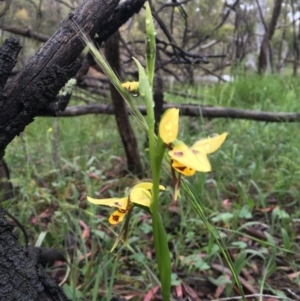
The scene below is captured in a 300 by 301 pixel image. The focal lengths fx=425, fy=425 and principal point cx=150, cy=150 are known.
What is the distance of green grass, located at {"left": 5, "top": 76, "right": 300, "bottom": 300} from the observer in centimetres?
147

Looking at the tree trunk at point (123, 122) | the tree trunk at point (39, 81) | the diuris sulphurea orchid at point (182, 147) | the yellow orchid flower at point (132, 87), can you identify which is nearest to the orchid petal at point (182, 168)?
the diuris sulphurea orchid at point (182, 147)

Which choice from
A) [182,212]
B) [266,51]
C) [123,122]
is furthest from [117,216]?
[266,51]

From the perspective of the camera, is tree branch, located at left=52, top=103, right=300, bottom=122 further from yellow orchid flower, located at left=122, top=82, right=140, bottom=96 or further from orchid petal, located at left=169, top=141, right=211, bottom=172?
orchid petal, located at left=169, top=141, right=211, bottom=172

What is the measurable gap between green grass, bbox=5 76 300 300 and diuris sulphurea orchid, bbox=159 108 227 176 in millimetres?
468

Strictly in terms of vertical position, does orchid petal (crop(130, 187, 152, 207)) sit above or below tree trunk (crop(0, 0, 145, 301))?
below

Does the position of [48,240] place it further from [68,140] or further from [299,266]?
[68,140]

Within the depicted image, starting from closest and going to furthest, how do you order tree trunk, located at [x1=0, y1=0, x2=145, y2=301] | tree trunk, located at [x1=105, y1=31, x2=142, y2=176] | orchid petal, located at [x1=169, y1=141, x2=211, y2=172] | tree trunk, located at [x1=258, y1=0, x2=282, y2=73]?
orchid petal, located at [x1=169, y1=141, x2=211, y2=172] → tree trunk, located at [x1=0, y1=0, x2=145, y2=301] → tree trunk, located at [x1=105, y1=31, x2=142, y2=176] → tree trunk, located at [x1=258, y1=0, x2=282, y2=73]

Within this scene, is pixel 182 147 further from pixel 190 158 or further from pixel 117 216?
pixel 117 216

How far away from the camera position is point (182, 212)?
1.74 metres

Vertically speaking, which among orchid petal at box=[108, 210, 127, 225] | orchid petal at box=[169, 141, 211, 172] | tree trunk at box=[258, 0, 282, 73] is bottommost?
orchid petal at box=[108, 210, 127, 225]

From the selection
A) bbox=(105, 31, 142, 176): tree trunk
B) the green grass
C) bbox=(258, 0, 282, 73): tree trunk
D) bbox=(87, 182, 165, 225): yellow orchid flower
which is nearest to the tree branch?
the green grass

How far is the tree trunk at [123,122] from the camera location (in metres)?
2.14

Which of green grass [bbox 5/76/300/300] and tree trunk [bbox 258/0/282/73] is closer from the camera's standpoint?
green grass [bbox 5/76/300/300]

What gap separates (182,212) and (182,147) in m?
1.22
